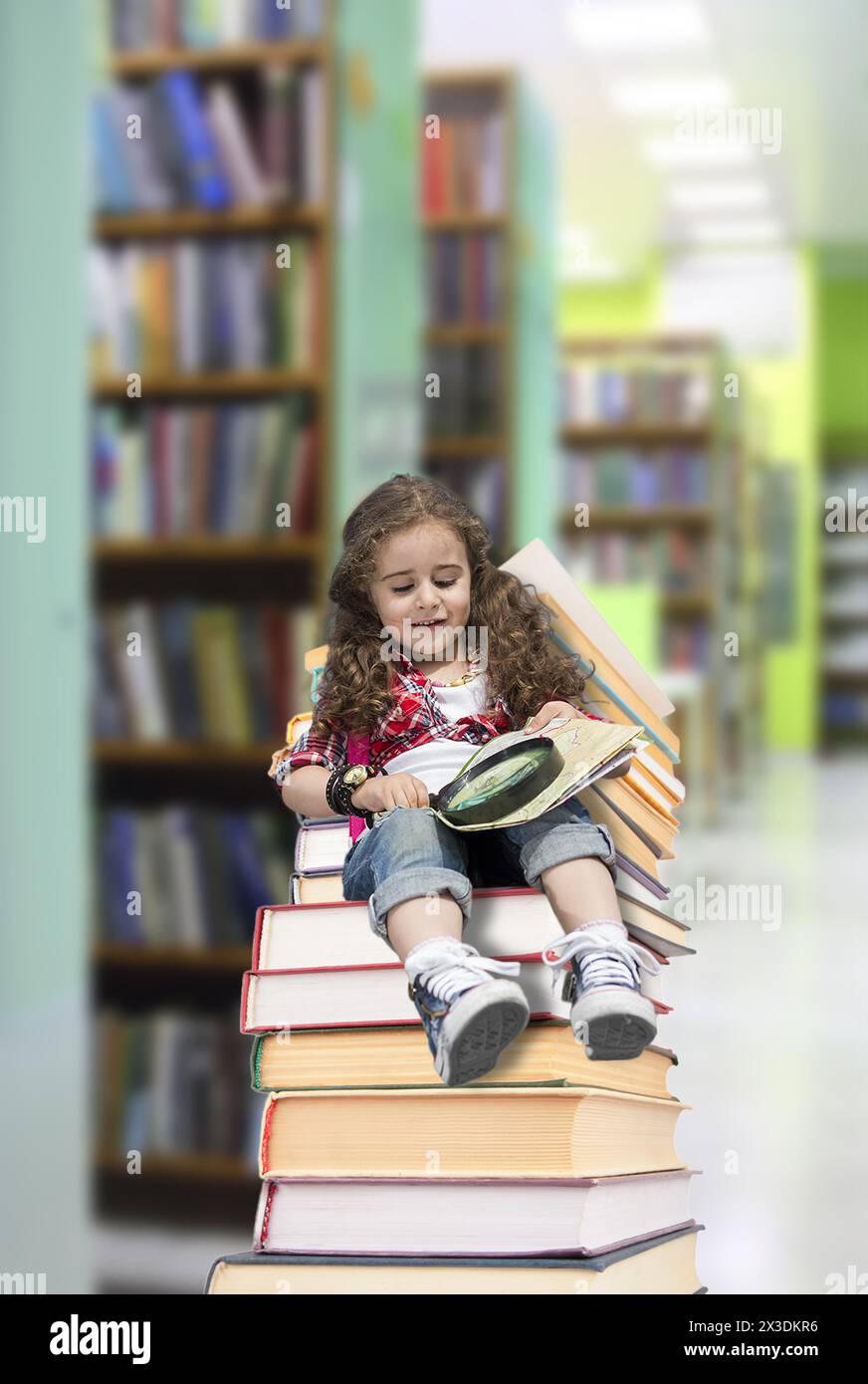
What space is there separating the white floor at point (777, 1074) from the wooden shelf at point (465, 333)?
4.82ft

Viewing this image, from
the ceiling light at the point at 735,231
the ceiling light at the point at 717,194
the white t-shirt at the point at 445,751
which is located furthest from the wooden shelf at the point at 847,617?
the white t-shirt at the point at 445,751

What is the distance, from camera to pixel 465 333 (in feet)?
12.3

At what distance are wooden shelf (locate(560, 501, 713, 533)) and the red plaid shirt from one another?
549 cm

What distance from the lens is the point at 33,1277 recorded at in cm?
104

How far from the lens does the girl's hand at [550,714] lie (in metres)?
0.74

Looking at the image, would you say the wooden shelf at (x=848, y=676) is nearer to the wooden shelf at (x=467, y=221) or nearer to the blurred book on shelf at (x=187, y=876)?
the wooden shelf at (x=467, y=221)

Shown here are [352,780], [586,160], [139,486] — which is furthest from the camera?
[586,160]

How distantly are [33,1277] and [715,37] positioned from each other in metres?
6.42

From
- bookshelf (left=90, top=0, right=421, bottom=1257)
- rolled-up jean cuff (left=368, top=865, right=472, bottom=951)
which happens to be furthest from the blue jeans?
bookshelf (left=90, top=0, right=421, bottom=1257)

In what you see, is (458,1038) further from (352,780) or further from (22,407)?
(22,407)

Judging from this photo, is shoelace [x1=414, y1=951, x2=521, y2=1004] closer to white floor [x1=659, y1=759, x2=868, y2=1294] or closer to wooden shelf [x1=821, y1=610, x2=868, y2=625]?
white floor [x1=659, y1=759, x2=868, y2=1294]

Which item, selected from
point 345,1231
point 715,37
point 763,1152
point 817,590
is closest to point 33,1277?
point 345,1231

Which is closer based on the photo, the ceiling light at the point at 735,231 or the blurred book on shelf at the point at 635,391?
the blurred book on shelf at the point at 635,391
